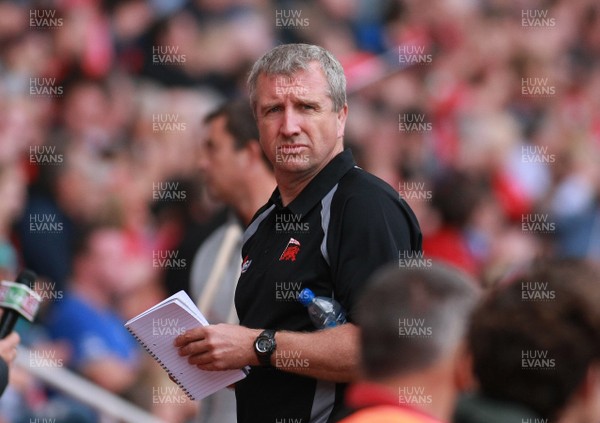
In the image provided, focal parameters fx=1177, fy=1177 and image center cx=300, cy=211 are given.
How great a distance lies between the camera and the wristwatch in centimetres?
302

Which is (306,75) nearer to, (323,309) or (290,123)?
(290,123)

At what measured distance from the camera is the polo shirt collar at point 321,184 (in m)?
3.16

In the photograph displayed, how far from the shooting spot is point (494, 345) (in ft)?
6.47

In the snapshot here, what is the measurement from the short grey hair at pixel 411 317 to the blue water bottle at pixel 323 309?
86cm

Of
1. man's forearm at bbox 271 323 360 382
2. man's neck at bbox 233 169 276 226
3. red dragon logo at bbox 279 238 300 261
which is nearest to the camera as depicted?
man's forearm at bbox 271 323 360 382

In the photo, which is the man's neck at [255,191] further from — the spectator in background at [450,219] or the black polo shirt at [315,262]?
the spectator in background at [450,219]

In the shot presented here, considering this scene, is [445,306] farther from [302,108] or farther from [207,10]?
[207,10]

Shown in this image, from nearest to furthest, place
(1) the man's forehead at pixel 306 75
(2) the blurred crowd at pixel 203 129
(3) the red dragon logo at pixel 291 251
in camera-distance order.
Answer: (3) the red dragon logo at pixel 291 251, (1) the man's forehead at pixel 306 75, (2) the blurred crowd at pixel 203 129

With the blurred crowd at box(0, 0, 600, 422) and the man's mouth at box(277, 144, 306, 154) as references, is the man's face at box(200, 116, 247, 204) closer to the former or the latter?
the blurred crowd at box(0, 0, 600, 422)

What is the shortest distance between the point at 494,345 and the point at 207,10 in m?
5.67

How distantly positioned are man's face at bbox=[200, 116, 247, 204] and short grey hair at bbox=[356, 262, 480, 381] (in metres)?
2.22

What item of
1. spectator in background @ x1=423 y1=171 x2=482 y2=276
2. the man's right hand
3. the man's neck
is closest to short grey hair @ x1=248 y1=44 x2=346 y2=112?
the man's neck

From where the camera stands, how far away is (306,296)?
301 centimetres

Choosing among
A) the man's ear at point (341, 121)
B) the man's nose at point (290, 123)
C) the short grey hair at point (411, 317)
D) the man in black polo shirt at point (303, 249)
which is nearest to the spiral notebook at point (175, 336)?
the man in black polo shirt at point (303, 249)
